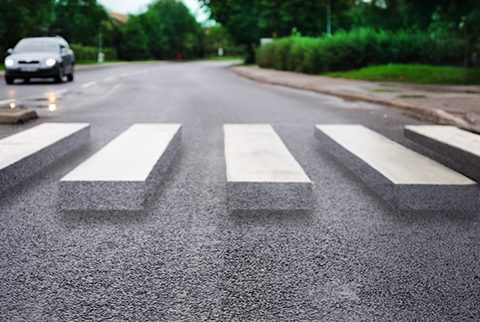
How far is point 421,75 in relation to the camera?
65.1 feet

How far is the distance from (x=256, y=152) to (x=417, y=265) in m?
2.24

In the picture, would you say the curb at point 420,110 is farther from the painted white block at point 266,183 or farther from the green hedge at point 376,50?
the green hedge at point 376,50

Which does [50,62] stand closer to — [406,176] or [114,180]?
[114,180]

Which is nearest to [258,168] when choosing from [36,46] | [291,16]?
[36,46]

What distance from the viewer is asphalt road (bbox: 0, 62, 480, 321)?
222cm

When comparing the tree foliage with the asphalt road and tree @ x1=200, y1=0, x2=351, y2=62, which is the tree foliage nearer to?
tree @ x1=200, y1=0, x2=351, y2=62

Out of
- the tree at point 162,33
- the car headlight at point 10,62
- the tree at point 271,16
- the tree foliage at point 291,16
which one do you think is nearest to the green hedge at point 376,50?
the car headlight at point 10,62

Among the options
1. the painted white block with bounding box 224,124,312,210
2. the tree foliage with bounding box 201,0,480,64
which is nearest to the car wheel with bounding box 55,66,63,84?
the painted white block with bounding box 224,124,312,210

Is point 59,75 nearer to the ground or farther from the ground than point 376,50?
nearer to the ground

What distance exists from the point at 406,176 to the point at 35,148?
3026 mm

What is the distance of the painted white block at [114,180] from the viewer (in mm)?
3496

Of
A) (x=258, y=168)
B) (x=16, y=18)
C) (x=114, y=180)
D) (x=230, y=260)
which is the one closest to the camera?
(x=230, y=260)

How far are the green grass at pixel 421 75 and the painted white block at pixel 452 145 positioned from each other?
520 inches

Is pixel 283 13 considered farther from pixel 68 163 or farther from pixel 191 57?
pixel 191 57
